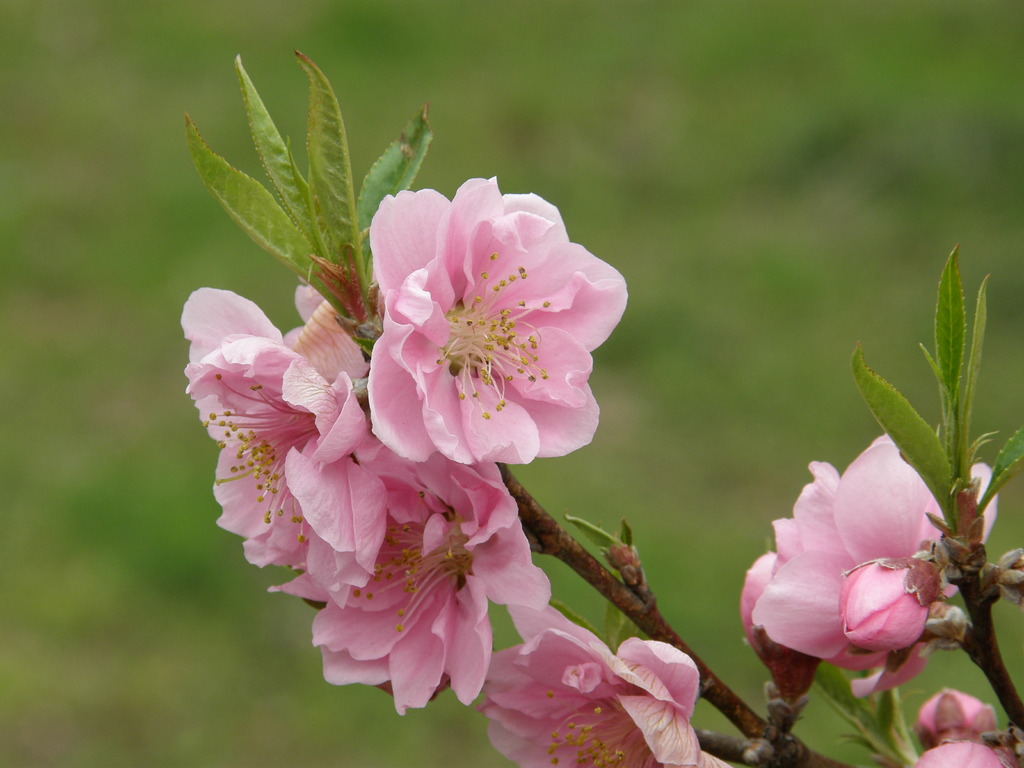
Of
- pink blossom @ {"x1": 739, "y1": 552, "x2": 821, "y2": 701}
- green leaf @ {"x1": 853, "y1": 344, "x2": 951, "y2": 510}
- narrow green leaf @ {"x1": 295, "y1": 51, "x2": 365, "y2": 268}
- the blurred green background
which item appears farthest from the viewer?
the blurred green background

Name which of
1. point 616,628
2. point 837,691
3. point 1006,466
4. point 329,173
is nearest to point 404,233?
point 329,173

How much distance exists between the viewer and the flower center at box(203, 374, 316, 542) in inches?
41.8

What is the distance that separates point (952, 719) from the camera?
118 centimetres

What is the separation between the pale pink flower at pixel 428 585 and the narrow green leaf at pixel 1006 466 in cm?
38

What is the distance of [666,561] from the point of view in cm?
385

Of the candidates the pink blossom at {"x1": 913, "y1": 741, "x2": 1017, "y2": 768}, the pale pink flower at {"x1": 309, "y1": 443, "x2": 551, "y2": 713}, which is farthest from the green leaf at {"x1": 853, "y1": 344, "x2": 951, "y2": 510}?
the pale pink flower at {"x1": 309, "y1": 443, "x2": 551, "y2": 713}

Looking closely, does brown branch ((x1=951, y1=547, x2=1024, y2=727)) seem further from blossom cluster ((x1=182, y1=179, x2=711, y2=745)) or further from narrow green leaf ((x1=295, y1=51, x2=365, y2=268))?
narrow green leaf ((x1=295, y1=51, x2=365, y2=268))

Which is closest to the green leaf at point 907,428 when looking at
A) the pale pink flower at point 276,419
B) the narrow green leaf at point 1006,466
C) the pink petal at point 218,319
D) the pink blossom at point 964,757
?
the narrow green leaf at point 1006,466

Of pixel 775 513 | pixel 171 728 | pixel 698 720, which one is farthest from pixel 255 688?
pixel 775 513

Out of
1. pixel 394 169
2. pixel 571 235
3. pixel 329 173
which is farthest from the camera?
pixel 571 235

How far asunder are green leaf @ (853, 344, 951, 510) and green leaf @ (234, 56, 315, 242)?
512mm

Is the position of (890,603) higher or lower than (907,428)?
lower

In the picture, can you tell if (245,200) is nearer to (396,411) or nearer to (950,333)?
(396,411)

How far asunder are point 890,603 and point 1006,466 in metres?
0.15
